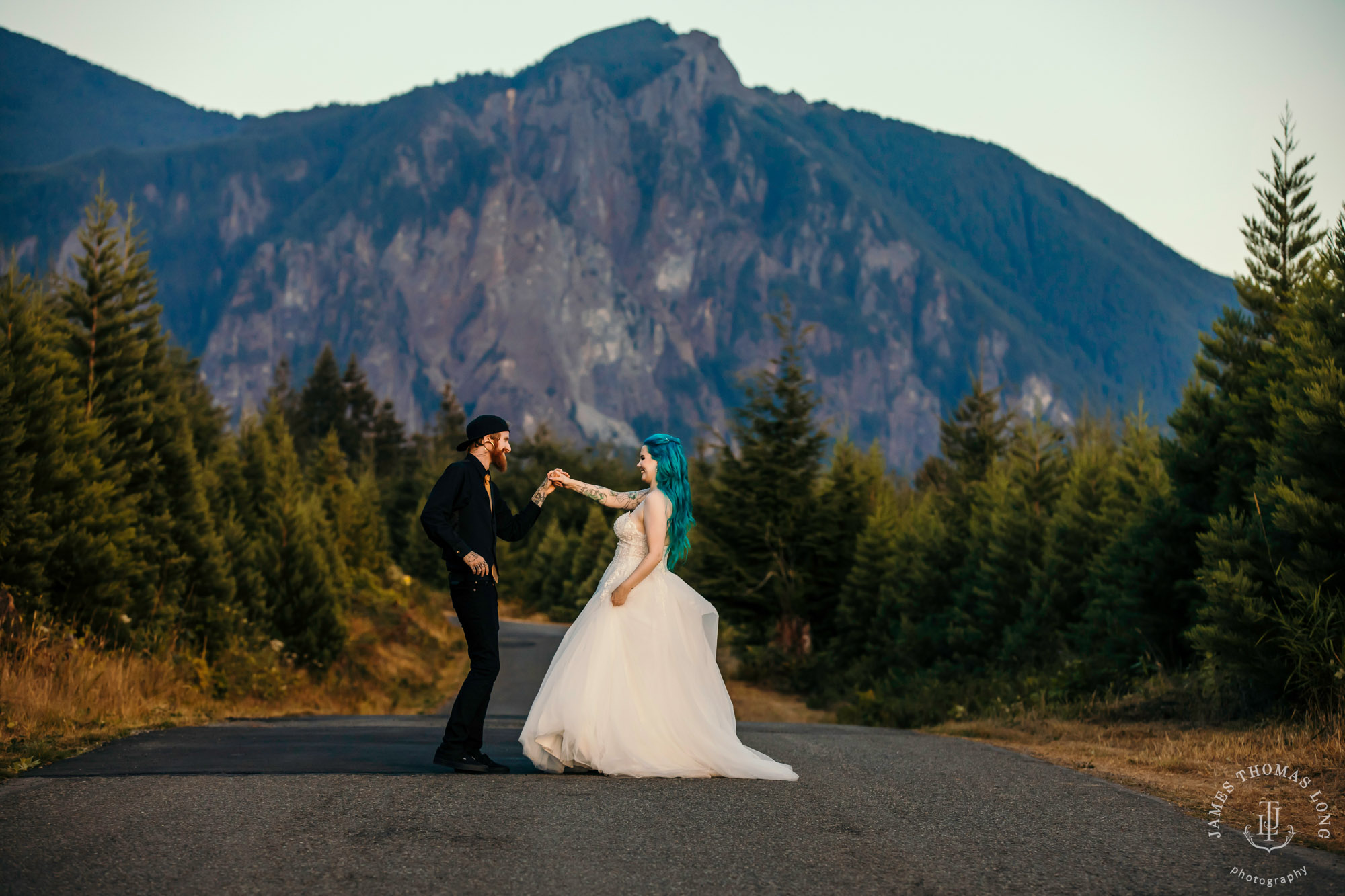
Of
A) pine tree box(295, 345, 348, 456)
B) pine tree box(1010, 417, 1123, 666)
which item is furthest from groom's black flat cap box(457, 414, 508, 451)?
pine tree box(295, 345, 348, 456)

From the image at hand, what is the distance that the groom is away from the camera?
730 cm

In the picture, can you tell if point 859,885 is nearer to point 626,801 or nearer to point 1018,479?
point 626,801

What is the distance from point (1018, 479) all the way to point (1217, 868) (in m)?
20.3

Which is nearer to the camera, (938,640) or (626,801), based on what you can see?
(626,801)

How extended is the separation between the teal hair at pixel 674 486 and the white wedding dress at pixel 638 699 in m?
0.32

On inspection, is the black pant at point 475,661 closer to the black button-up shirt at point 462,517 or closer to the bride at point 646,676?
the black button-up shirt at point 462,517

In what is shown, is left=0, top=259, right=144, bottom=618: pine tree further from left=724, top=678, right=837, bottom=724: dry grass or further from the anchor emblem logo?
left=724, top=678, right=837, bottom=724: dry grass

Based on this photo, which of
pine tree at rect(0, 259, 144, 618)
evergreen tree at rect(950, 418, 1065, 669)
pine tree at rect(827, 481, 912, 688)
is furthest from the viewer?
pine tree at rect(827, 481, 912, 688)

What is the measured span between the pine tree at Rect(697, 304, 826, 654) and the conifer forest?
3.3 inches

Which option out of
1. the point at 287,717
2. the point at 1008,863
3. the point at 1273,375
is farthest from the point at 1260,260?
the point at 287,717

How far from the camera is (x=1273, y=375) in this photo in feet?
43.3

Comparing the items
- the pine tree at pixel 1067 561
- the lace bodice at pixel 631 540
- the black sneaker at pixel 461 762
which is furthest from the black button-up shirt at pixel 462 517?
the pine tree at pixel 1067 561

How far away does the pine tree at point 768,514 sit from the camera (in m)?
31.7
